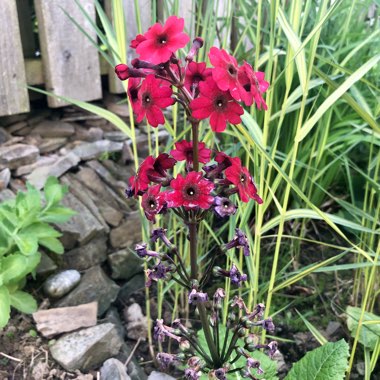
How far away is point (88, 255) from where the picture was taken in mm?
1604

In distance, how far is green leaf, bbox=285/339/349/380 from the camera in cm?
100

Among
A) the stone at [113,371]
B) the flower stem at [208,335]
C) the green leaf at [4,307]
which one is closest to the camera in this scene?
the flower stem at [208,335]

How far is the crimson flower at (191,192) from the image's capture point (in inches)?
30.1

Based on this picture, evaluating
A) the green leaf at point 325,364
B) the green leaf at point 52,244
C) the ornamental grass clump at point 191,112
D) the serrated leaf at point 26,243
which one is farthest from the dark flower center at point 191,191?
the green leaf at point 52,244

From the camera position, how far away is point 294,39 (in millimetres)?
970

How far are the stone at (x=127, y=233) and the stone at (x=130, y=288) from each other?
0.12 metres

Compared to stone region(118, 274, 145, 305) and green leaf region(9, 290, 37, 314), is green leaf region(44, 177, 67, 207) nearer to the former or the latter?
green leaf region(9, 290, 37, 314)

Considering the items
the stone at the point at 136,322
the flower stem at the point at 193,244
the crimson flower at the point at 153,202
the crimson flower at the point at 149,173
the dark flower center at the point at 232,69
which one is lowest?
the stone at the point at 136,322

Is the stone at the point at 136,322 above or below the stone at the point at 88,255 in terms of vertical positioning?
below

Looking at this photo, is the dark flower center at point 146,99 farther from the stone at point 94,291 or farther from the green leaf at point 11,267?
the stone at point 94,291

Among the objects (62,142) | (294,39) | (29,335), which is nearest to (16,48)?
(62,142)

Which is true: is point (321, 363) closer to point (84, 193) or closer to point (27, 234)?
point (27, 234)

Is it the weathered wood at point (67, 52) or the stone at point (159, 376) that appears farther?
the weathered wood at point (67, 52)

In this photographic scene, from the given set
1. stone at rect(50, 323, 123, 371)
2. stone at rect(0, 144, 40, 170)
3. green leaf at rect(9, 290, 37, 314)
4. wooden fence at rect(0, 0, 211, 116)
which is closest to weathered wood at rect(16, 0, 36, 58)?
wooden fence at rect(0, 0, 211, 116)
